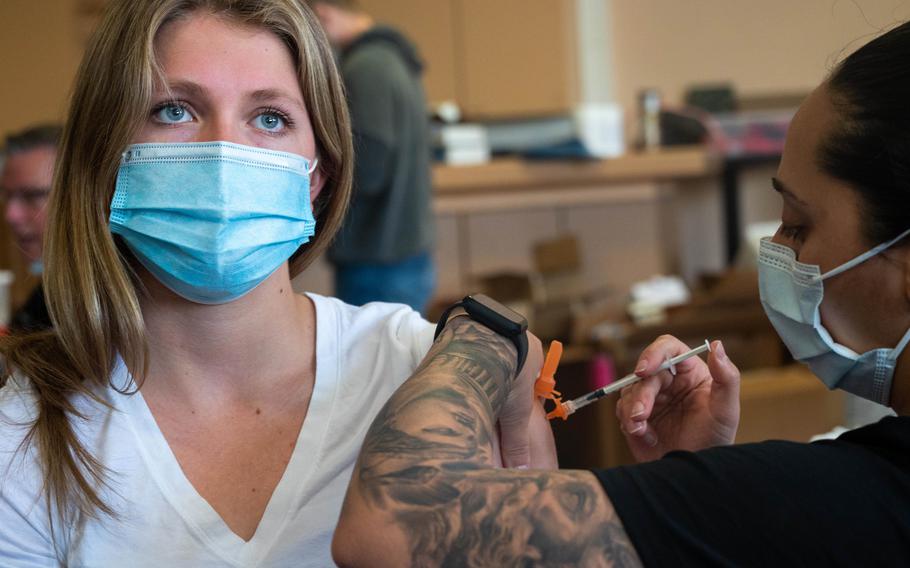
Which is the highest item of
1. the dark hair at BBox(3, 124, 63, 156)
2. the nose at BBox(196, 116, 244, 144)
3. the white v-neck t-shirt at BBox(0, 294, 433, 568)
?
the nose at BBox(196, 116, 244, 144)

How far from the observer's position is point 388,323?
1.34 m

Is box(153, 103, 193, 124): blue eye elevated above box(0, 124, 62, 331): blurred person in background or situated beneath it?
elevated above

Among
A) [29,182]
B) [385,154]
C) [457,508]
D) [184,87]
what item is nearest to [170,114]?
[184,87]

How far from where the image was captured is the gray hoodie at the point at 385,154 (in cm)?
293

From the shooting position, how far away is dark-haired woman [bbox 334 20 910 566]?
2.88 feet

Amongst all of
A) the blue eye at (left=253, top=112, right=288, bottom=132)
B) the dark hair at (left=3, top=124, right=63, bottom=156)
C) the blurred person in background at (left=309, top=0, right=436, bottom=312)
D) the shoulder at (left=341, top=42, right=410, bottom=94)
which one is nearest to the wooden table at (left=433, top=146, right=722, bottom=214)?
the blurred person in background at (left=309, top=0, right=436, bottom=312)

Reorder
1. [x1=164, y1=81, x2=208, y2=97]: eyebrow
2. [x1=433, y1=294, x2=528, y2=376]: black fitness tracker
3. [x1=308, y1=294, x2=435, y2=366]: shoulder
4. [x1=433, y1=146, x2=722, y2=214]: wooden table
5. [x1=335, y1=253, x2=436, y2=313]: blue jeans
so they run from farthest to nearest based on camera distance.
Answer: [x1=433, y1=146, x2=722, y2=214]: wooden table
[x1=335, y1=253, x2=436, y2=313]: blue jeans
[x1=308, y1=294, x2=435, y2=366]: shoulder
[x1=164, y1=81, x2=208, y2=97]: eyebrow
[x1=433, y1=294, x2=528, y2=376]: black fitness tracker

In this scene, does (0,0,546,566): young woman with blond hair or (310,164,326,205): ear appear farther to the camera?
(310,164,326,205): ear

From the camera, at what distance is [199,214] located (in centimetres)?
119

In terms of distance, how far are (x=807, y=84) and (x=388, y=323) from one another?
4.52m

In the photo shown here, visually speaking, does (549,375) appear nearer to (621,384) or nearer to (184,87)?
(621,384)

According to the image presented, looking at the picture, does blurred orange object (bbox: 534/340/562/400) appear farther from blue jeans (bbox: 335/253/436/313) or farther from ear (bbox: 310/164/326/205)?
blue jeans (bbox: 335/253/436/313)

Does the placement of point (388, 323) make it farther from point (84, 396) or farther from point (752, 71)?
point (752, 71)

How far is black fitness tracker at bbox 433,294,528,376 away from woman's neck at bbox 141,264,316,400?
0.87 feet
